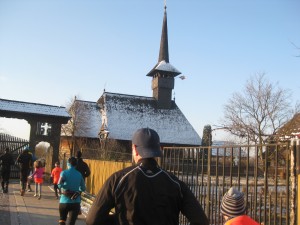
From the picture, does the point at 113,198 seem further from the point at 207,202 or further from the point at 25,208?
the point at 25,208

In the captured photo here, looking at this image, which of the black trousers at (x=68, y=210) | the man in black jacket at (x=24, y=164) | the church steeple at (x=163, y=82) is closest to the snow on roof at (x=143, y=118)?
the church steeple at (x=163, y=82)

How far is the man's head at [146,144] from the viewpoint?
2.74 metres

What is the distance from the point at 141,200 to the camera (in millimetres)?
2535

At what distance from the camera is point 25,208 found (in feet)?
34.3

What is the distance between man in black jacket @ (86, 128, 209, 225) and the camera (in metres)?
2.54

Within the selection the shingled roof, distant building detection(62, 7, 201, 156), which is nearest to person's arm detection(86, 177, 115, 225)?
distant building detection(62, 7, 201, 156)

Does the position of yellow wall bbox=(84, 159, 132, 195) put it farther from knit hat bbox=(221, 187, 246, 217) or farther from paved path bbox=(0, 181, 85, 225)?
knit hat bbox=(221, 187, 246, 217)

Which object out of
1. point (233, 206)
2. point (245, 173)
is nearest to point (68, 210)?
point (245, 173)

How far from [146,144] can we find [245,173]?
3489mm

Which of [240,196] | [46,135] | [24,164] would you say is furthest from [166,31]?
[240,196]

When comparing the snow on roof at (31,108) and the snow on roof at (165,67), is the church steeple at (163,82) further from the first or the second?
the snow on roof at (31,108)

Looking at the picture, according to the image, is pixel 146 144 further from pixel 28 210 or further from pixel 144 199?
pixel 28 210

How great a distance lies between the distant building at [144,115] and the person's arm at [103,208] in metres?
40.4

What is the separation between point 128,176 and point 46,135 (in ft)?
60.1
